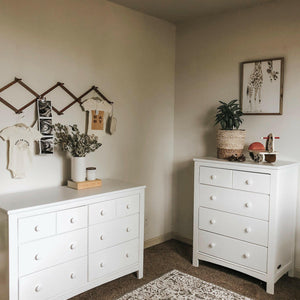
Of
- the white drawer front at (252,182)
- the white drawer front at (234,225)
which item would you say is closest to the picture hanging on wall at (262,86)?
the white drawer front at (252,182)

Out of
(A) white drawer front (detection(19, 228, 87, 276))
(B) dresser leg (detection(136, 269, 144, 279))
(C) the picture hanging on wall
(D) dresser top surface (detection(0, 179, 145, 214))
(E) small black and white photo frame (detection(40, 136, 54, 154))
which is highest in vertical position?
(C) the picture hanging on wall

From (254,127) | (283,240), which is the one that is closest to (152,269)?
(283,240)

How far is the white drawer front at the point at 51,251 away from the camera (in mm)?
2219

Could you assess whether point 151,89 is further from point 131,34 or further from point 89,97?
point 89,97

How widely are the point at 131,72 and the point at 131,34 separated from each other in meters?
0.37

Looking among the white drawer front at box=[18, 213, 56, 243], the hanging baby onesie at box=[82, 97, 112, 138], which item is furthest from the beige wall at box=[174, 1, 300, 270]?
the white drawer front at box=[18, 213, 56, 243]

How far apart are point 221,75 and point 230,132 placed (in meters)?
0.72

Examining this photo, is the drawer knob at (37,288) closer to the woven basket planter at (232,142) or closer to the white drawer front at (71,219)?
the white drawer front at (71,219)

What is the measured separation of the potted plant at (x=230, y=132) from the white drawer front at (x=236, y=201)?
0.35 m

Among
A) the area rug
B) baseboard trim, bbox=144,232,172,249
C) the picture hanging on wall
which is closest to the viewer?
the area rug

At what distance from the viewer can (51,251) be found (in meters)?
2.36

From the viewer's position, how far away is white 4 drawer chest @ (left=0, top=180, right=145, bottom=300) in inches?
86.0

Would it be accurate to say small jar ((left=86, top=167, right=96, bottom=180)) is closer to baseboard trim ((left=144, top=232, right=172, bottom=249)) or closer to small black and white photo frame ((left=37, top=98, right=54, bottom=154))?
small black and white photo frame ((left=37, top=98, right=54, bottom=154))

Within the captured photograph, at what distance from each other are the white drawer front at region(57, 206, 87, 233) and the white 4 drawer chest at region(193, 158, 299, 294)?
46.2 inches
